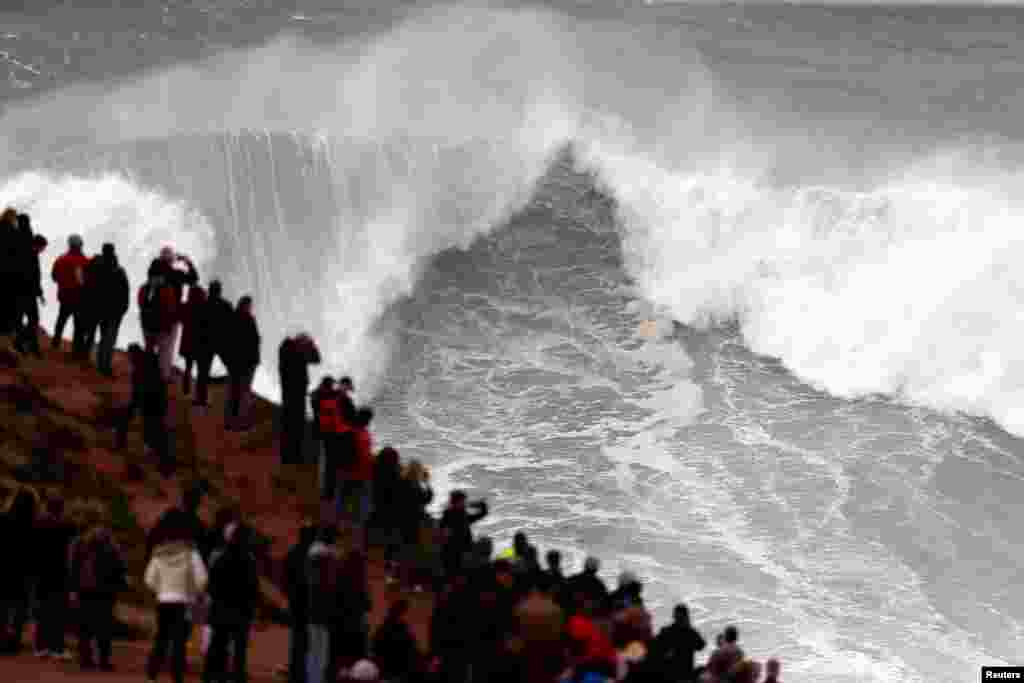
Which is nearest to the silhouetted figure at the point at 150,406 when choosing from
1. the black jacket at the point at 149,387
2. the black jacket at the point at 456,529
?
the black jacket at the point at 149,387

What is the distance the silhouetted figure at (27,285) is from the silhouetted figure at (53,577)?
479 centimetres

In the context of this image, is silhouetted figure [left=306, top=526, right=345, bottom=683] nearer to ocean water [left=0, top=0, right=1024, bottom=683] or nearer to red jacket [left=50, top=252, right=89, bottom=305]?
red jacket [left=50, top=252, right=89, bottom=305]

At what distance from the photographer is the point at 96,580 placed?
12969mm

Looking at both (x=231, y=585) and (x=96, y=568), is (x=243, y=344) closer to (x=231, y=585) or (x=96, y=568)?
(x=96, y=568)

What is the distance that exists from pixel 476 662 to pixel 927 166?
34009 mm

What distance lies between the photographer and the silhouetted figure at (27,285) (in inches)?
699

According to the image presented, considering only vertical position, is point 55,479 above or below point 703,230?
below

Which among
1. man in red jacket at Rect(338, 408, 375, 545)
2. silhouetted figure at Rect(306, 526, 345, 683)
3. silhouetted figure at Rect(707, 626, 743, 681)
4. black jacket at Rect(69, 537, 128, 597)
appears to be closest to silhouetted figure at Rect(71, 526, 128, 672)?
black jacket at Rect(69, 537, 128, 597)

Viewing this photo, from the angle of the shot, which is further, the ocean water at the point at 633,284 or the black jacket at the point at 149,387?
the ocean water at the point at 633,284

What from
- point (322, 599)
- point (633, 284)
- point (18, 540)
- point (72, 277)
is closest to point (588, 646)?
point (322, 599)

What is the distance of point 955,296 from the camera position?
3628cm

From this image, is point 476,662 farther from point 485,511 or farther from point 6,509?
point 485,511

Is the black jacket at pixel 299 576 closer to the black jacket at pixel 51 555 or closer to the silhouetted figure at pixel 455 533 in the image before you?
the black jacket at pixel 51 555

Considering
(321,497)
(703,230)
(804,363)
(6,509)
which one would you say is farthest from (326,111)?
(6,509)
